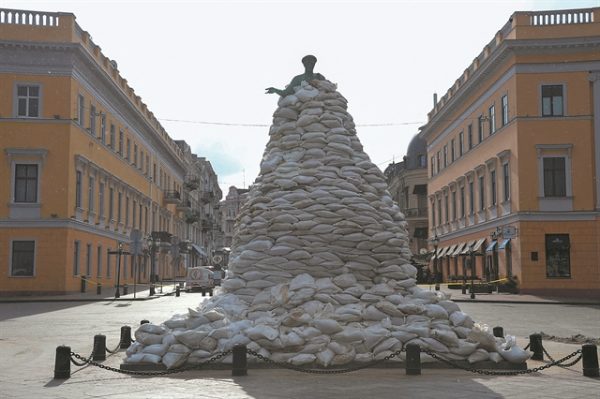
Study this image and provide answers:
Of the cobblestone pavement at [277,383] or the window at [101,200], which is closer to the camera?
the cobblestone pavement at [277,383]

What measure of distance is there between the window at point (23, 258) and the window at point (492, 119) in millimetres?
24330

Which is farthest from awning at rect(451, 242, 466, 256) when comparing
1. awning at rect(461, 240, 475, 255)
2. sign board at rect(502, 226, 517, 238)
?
sign board at rect(502, 226, 517, 238)

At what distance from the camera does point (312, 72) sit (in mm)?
13500

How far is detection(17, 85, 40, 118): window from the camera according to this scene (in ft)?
114

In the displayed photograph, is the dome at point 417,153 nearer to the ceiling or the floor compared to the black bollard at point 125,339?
nearer to the ceiling

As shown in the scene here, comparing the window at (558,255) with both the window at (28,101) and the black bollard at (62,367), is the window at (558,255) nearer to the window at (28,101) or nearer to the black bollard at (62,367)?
the window at (28,101)

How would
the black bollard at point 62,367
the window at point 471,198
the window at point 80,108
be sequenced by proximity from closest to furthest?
1. the black bollard at point 62,367
2. the window at point 80,108
3. the window at point 471,198

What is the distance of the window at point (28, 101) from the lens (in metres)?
34.6

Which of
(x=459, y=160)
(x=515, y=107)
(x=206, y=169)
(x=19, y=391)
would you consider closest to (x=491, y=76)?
(x=515, y=107)

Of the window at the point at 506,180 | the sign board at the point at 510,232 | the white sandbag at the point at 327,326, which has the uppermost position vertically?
the window at the point at 506,180

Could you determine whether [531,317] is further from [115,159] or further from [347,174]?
[115,159]

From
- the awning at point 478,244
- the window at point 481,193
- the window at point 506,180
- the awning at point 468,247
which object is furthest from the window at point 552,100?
the awning at point 468,247

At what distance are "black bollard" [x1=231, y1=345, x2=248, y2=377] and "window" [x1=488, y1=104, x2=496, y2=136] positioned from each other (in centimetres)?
3250

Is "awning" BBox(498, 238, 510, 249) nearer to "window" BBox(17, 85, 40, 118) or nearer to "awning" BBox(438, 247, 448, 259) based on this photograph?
"awning" BBox(438, 247, 448, 259)
